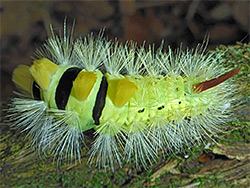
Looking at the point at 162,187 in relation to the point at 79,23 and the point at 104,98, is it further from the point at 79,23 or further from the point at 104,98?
the point at 79,23

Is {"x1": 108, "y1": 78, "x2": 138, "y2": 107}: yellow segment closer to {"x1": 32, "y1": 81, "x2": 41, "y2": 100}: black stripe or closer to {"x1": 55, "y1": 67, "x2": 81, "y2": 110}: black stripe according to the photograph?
{"x1": 55, "y1": 67, "x2": 81, "y2": 110}: black stripe

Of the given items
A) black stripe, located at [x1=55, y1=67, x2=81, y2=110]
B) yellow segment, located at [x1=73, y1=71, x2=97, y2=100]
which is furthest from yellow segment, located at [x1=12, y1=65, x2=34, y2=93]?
yellow segment, located at [x1=73, y1=71, x2=97, y2=100]

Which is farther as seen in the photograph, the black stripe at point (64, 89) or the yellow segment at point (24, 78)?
the yellow segment at point (24, 78)

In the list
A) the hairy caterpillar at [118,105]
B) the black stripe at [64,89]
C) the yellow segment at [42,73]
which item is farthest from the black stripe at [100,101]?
the yellow segment at [42,73]

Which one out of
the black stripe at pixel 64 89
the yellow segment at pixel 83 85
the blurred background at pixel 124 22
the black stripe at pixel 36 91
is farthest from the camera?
the blurred background at pixel 124 22

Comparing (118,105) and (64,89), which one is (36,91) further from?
(118,105)

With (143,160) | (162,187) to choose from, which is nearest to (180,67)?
(143,160)

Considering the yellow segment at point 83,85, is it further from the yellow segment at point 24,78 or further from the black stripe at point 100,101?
the yellow segment at point 24,78
